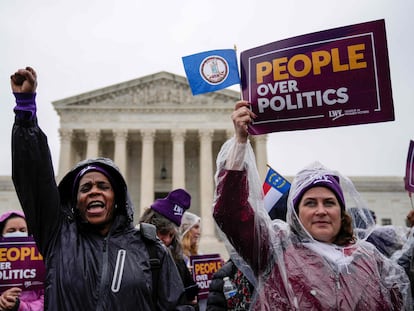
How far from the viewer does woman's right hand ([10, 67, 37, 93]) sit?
2.70m

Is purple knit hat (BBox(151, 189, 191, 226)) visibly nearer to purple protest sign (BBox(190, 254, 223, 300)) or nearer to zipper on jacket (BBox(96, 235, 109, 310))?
purple protest sign (BBox(190, 254, 223, 300))

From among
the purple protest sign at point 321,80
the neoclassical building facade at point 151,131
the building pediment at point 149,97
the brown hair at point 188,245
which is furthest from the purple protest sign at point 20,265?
the building pediment at point 149,97

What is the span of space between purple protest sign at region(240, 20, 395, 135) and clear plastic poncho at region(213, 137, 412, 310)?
1.95 ft

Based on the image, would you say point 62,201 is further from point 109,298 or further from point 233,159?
point 233,159

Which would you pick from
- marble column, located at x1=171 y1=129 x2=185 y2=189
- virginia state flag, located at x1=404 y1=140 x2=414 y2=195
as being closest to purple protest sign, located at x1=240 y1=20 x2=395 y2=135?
virginia state flag, located at x1=404 y1=140 x2=414 y2=195

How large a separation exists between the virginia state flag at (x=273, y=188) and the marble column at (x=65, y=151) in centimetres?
3479

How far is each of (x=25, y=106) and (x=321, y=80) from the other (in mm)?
2196

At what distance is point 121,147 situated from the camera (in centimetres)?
3847

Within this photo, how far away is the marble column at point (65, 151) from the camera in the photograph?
37.2 metres

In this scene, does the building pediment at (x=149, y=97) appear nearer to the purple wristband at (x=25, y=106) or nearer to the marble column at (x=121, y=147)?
the marble column at (x=121, y=147)

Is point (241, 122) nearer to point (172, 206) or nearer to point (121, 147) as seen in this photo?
point (172, 206)

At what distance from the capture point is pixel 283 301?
8.28 ft

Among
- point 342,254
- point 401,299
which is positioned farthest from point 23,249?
point 401,299

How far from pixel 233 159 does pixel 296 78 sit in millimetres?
974
